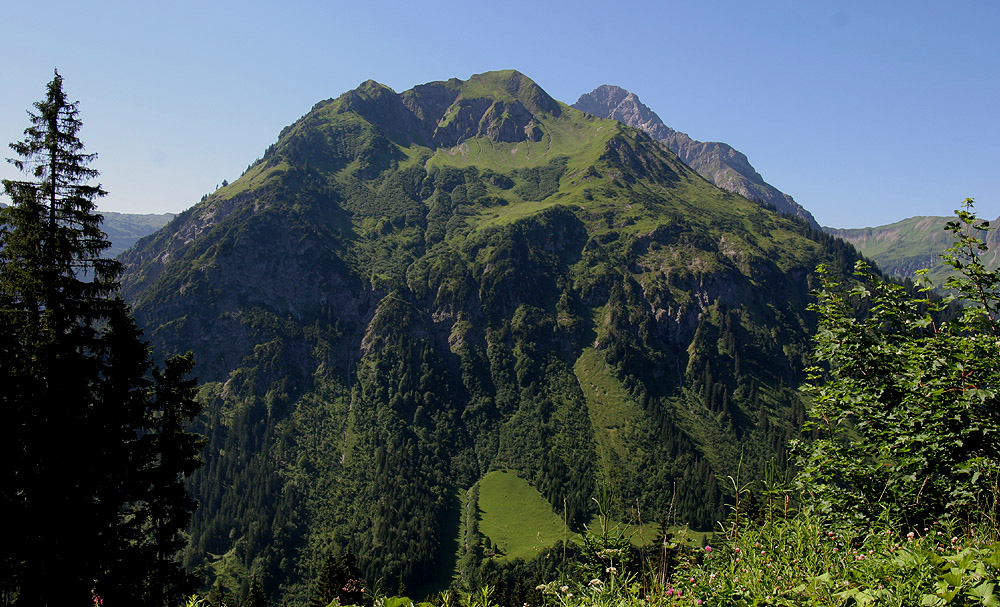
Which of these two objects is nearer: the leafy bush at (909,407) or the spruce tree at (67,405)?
the leafy bush at (909,407)

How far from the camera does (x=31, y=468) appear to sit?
67.4 feet

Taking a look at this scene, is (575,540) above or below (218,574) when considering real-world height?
above

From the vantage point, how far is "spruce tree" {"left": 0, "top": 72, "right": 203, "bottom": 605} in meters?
20.1

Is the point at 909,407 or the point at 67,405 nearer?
the point at 909,407

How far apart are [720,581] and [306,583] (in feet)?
684

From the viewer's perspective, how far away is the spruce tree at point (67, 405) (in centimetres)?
2011

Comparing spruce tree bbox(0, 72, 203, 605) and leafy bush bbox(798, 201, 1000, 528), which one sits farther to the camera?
spruce tree bbox(0, 72, 203, 605)

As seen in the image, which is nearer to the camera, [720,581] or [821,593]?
[821,593]

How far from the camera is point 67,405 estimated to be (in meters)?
21.8

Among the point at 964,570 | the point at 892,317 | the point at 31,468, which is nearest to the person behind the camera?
the point at 964,570

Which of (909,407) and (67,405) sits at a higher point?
(909,407)

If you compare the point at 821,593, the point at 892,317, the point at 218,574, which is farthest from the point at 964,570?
the point at 218,574

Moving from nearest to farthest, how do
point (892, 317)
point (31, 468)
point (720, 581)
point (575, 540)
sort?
1. point (720, 581)
2. point (575, 540)
3. point (892, 317)
4. point (31, 468)

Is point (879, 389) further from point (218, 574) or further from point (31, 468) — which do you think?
point (218, 574)
